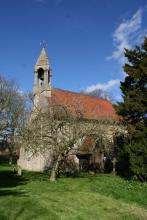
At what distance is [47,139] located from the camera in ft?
87.3

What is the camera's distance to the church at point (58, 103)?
35.9 meters

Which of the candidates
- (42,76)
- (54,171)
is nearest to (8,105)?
(42,76)

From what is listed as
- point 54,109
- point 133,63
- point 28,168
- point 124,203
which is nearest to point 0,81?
point 28,168

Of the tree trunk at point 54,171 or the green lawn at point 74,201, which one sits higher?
the tree trunk at point 54,171

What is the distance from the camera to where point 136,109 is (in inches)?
1014

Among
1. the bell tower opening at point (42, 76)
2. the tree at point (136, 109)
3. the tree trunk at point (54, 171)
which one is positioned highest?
the bell tower opening at point (42, 76)

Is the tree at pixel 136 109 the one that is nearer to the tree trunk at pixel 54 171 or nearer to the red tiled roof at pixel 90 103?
the tree trunk at pixel 54 171

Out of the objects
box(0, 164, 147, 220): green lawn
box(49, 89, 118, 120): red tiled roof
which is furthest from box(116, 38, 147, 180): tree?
box(49, 89, 118, 120): red tiled roof

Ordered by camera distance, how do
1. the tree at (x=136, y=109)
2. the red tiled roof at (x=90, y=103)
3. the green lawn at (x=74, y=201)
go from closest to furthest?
1. the green lawn at (x=74, y=201)
2. the tree at (x=136, y=109)
3. the red tiled roof at (x=90, y=103)

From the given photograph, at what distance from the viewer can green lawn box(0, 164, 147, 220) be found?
1445 cm

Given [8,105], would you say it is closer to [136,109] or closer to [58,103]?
[58,103]

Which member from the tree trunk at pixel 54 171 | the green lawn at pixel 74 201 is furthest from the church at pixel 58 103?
the green lawn at pixel 74 201

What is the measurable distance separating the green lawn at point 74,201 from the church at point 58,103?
10.5 m

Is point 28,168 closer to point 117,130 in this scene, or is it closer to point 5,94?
point 5,94
